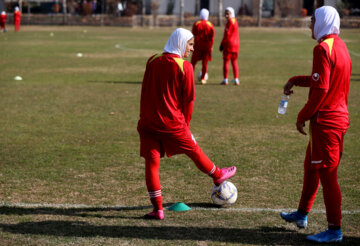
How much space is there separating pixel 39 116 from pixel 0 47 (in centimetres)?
2203

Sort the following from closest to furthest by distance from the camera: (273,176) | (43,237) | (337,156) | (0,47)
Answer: (337,156), (43,237), (273,176), (0,47)

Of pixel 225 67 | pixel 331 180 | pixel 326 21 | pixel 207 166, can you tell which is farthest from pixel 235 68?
pixel 331 180

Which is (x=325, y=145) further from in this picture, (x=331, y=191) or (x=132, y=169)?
(x=132, y=169)

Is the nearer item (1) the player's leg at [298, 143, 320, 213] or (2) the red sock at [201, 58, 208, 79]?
(1) the player's leg at [298, 143, 320, 213]

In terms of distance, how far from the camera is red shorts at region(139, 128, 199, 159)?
226 inches

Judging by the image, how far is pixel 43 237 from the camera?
17.7 feet

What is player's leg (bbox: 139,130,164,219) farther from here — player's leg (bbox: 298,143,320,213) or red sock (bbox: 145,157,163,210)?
player's leg (bbox: 298,143,320,213)

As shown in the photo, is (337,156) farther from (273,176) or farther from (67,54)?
(67,54)

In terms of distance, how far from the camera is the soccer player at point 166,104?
18.5 feet

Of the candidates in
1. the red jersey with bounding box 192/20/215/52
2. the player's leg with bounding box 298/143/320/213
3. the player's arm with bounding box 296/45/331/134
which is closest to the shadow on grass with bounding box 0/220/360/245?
the player's leg with bounding box 298/143/320/213

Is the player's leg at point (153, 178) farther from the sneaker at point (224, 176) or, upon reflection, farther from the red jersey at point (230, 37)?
the red jersey at point (230, 37)

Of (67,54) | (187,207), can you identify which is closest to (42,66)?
(67,54)

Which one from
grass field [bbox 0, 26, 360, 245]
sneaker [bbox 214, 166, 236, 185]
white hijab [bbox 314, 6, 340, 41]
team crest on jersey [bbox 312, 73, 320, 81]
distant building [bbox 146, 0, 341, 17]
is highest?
distant building [bbox 146, 0, 341, 17]

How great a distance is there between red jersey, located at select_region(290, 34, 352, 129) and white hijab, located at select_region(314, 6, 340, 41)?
0.16 feet
